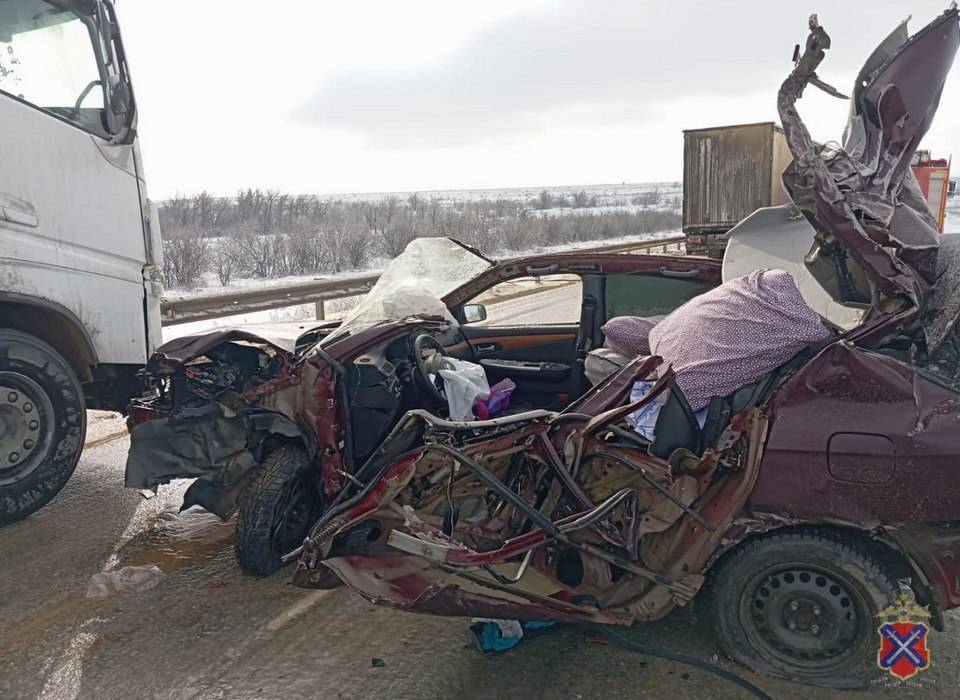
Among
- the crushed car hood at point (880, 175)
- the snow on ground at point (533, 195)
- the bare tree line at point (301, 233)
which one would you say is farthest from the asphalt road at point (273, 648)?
the snow on ground at point (533, 195)

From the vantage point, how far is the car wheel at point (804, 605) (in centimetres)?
264

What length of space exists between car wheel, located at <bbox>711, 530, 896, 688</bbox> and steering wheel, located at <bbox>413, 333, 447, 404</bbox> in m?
1.62

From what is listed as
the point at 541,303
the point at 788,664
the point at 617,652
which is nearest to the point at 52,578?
the point at 617,652

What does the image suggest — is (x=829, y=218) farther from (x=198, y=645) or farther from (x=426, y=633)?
(x=198, y=645)

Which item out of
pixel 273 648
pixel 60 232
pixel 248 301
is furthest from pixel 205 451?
pixel 248 301

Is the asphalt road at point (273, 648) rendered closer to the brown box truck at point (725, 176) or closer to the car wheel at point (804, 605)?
the car wheel at point (804, 605)

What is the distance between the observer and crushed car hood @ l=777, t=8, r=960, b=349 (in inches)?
113

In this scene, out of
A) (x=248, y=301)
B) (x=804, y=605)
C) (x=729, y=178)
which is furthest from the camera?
(x=729, y=178)

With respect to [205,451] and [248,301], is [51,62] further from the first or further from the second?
[248,301]

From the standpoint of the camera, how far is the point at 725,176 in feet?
51.8

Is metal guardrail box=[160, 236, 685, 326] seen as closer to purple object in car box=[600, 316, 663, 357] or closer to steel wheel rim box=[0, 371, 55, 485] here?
purple object in car box=[600, 316, 663, 357]

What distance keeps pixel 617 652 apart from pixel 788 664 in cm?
66

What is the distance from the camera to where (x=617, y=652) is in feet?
9.79

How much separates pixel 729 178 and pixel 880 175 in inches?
529
